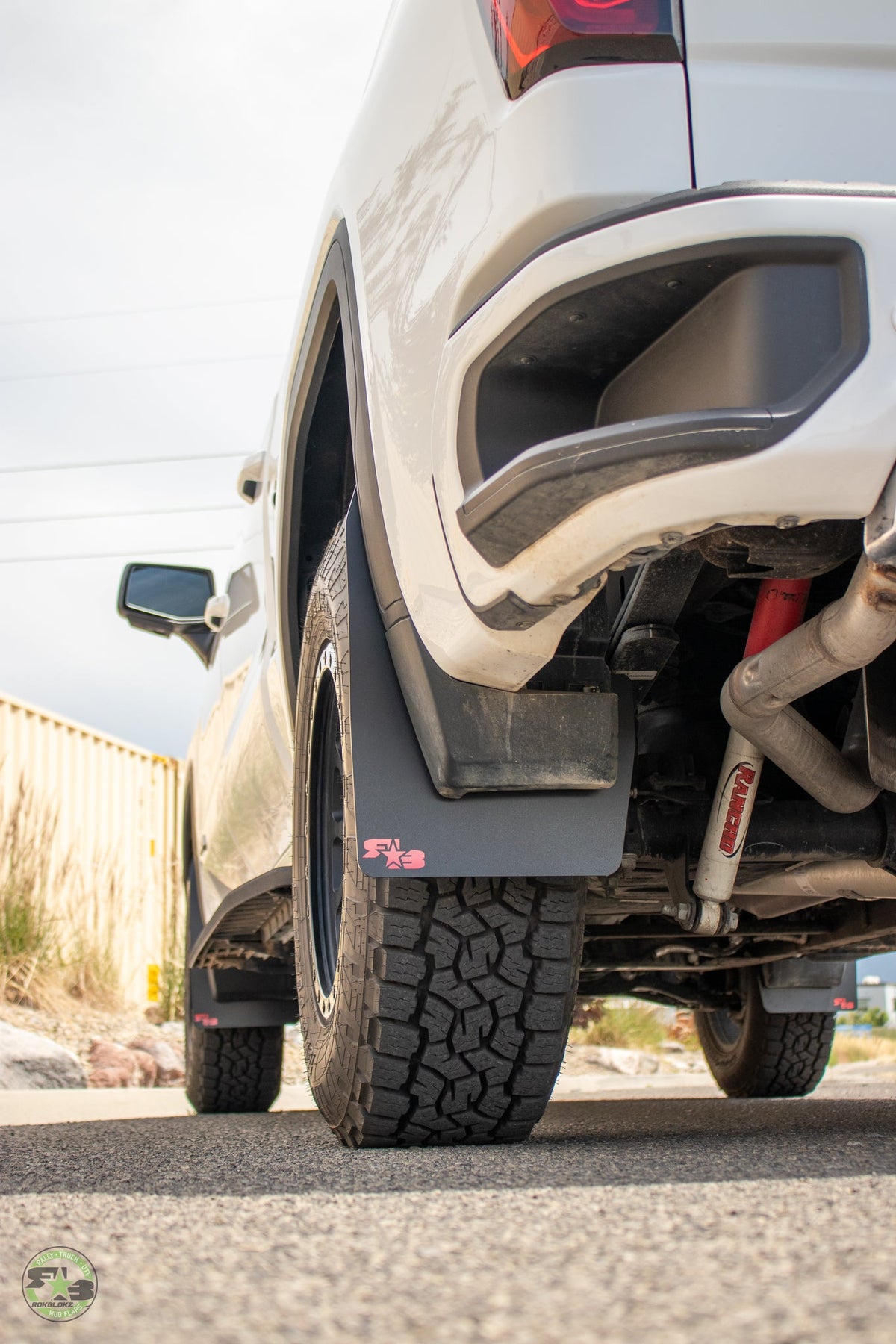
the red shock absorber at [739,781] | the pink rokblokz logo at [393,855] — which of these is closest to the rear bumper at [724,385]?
the red shock absorber at [739,781]

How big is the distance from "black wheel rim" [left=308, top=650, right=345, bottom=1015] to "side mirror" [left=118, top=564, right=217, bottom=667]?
2030mm

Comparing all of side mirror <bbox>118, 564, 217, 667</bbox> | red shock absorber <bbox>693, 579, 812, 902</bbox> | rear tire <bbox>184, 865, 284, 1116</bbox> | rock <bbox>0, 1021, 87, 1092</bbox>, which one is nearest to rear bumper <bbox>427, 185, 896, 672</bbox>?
red shock absorber <bbox>693, 579, 812, 902</bbox>

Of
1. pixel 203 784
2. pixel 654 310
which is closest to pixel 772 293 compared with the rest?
pixel 654 310

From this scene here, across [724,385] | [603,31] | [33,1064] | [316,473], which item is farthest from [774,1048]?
[33,1064]

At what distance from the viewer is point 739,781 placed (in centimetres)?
194

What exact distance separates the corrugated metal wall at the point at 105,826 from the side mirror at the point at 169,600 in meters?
4.09

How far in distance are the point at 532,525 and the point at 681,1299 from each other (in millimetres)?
816

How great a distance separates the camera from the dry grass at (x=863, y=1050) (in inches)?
462

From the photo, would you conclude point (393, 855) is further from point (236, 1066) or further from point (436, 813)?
point (236, 1066)

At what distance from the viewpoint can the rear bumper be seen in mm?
1247

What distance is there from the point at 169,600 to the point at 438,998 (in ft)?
8.84

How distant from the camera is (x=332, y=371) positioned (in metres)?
2.31

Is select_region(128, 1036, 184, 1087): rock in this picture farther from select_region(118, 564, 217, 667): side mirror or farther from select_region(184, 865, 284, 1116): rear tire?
select_region(118, 564, 217, 667): side mirror

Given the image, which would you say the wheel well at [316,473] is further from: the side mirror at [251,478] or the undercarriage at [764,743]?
the undercarriage at [764,743]
